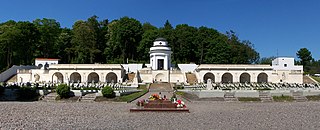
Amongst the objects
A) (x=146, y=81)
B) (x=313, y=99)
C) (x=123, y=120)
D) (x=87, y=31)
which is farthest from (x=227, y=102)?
(x=87, y=31)

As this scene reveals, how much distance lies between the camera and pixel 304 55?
323 feet

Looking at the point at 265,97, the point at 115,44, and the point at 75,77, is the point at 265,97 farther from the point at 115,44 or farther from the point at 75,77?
the point at 115,44

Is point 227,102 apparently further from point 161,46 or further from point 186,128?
point 161,46

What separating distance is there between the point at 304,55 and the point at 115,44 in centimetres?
6008

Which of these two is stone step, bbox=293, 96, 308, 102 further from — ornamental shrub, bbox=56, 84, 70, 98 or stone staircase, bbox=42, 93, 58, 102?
stone staircase, bbox=42, 93, 58, 102

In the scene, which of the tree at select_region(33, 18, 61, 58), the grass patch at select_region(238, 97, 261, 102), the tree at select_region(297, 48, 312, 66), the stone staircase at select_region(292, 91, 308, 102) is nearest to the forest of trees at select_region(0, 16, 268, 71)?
the tree at select_region(33, 18, 61, 58)

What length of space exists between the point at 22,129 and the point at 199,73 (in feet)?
154

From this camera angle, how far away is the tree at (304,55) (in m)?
98.0

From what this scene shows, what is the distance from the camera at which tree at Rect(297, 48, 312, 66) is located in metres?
98.0

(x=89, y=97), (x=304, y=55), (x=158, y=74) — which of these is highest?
(x=304, y=55)

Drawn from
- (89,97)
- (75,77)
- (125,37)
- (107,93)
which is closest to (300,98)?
(107,93)

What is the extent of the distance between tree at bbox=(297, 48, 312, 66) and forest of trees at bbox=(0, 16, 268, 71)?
30282 mm

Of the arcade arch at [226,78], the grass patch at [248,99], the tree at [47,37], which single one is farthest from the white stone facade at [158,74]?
the grass patch at [248,99]

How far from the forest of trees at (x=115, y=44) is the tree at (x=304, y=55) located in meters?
30.3
